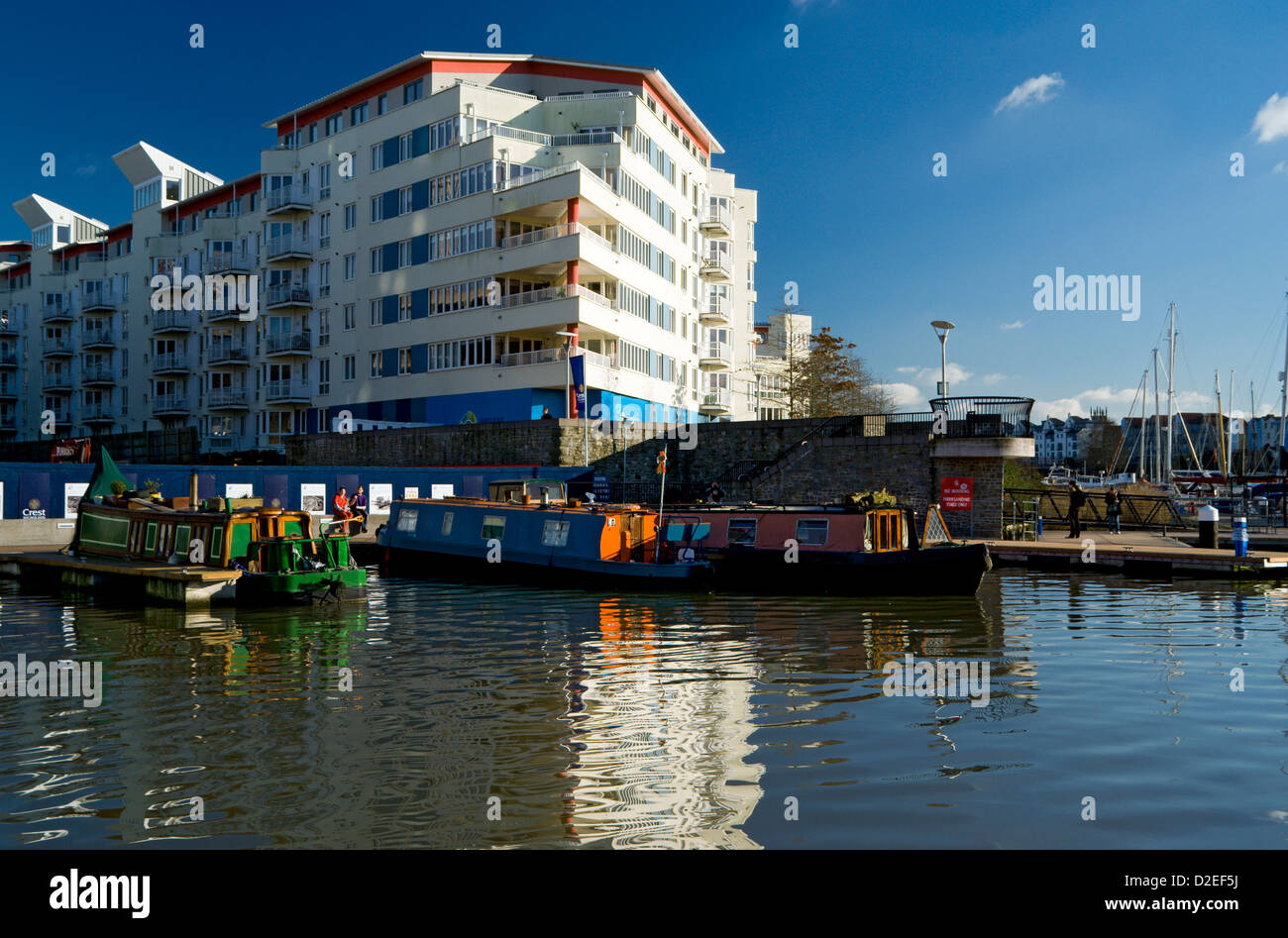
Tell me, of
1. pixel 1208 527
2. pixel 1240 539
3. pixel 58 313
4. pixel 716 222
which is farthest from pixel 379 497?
pixel 58 313

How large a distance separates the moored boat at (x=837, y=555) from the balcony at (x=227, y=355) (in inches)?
1864

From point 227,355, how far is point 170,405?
8991 mm

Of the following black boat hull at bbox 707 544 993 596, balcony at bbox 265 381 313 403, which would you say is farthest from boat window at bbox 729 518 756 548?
balcony at bbox 265 381 313 403

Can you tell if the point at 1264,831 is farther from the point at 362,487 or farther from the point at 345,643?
the point at 362,487

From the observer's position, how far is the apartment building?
44.0 metres

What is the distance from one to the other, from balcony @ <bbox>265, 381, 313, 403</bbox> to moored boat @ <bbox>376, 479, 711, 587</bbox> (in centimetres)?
3093

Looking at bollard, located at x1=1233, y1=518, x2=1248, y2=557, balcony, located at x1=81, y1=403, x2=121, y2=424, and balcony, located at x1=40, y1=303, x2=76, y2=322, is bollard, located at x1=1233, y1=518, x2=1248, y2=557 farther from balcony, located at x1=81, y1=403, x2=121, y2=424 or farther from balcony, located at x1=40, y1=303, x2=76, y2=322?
balcony, located at x1=40, y1=303, x2=76, y2=322

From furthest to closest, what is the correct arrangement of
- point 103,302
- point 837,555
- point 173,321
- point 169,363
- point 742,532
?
point 103,302
point 169,363
point 173,321
point 742,532
point 837,555

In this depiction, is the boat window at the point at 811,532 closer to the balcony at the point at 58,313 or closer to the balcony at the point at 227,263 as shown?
the balcony at the point at 227,263

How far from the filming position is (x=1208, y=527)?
28094mm

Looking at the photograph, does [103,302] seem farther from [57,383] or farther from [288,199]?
[288,199]

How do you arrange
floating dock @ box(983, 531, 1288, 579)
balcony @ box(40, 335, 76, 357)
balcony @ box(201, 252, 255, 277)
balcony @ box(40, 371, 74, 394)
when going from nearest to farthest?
1. floating dock @ box(983, 531, 1288, 579)
2. balcony @ box(201, 252, 255, 277)
3. balcony @ box(40, 335, 76, 357)
4. balcony @ box(40, 371, 74, 394)

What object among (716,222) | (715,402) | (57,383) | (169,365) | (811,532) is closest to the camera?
(811,532)
